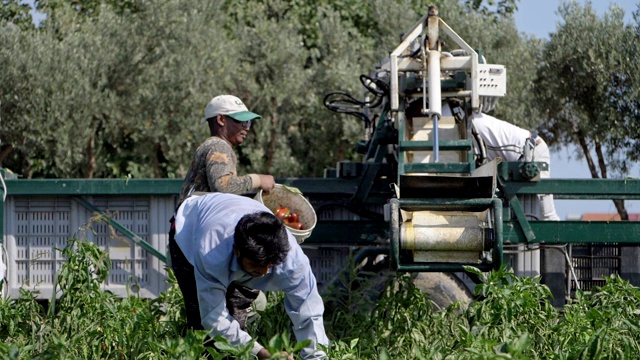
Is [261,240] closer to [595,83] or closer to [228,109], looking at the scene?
[228,109]

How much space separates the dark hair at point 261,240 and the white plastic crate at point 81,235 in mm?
3417

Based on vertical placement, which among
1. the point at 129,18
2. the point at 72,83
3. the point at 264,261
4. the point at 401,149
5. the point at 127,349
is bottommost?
the point at 127,349

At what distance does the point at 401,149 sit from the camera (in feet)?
22.9

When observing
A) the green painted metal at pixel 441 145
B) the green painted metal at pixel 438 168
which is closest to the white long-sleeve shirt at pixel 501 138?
the green painted metal at pixel 441 145

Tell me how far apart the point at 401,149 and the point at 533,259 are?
1.59 meters

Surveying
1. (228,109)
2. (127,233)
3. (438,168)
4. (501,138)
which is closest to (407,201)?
(438,168)

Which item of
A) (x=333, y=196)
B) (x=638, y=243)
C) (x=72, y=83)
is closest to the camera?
(x=638, y=243)

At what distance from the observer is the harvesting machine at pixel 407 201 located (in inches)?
274

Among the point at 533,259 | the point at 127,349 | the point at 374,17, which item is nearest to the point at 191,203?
the point at 127,349

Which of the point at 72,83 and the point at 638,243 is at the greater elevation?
the point at 72,83

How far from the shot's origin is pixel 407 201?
6125 millimetres

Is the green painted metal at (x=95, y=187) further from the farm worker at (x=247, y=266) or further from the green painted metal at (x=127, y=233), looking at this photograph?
the farm worker at (x=247, y=266)

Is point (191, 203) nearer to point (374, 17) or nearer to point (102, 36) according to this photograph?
point (102, 36)

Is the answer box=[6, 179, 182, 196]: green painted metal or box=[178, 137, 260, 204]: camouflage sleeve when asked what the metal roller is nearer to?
box=[178, 137, 260, 204]: camouflage sleeve
